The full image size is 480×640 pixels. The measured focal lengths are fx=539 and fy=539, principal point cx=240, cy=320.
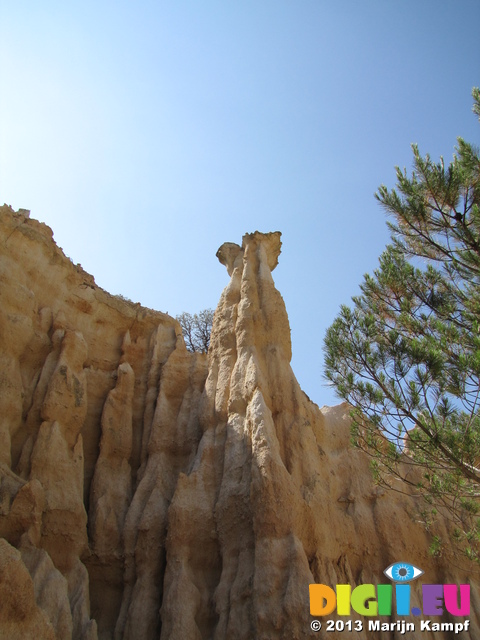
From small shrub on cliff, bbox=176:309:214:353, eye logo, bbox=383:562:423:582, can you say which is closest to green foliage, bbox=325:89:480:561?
eye logo, bbox=383:562:423:582

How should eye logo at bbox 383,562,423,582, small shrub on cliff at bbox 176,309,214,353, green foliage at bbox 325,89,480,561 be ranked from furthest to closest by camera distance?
small shrub on cliff at bbox 176,309,214,353 → eye logo at bbox 383,562,423,582 → green foliage at bbox 325,89,480,561

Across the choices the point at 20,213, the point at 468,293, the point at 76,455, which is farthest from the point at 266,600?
the point at 20,213

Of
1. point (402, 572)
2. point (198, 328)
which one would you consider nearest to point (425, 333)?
point (402, 572)

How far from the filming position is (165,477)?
13609mm

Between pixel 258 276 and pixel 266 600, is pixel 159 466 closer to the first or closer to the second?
pixel 266 600

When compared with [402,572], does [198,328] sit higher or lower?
higher

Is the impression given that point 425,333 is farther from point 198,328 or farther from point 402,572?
point 198,328

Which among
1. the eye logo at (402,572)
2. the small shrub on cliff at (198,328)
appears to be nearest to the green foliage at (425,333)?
the eye logo at (402,572)

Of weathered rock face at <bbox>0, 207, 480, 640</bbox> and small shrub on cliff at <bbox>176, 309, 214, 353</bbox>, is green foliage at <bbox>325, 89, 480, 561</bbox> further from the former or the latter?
small shrub on cliff at <bbox>176, 309, 214, 353</bbox>

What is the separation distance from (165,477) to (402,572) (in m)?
6.16

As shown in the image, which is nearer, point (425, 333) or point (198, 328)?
point (425, 333)

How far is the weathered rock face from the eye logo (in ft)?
0.69

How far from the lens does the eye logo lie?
497 inches

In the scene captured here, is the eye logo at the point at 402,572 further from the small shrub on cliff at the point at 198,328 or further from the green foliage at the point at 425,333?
the small shrub on cliff at the point at 198,328
